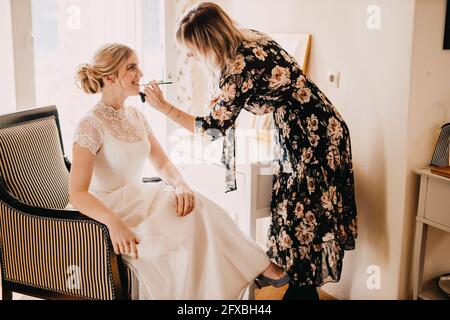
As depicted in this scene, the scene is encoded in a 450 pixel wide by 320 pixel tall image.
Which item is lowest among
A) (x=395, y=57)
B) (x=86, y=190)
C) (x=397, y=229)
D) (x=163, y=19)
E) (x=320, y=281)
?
(x=320, y=281)

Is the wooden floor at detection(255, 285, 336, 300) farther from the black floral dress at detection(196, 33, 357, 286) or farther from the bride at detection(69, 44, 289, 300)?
the bride at detection(69, 44, 289, 300)

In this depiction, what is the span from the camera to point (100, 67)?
1.86 meters

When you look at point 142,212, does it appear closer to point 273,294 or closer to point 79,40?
point 273,294

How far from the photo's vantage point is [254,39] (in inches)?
73.9

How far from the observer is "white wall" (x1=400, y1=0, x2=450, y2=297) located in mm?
2025

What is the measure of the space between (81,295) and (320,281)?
93 cm

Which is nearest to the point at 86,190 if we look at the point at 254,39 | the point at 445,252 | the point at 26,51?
the point at 254,39

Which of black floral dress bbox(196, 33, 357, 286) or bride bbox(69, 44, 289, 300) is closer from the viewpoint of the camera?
bride bbox(69, 44, 289, 300)

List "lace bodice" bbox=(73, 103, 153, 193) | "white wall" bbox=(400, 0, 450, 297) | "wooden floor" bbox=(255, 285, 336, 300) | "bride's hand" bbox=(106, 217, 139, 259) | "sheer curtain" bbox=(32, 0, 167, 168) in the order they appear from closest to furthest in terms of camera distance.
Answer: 1. "bride's hand" bbox=(106, 217, 139, 259)
2. "lace bodice" bbox=(73, 103, 153, 193)
3. "white wall" bbox=(400, 0, 450, 297)
4. "wooden floor" bbox=(255, 285, 336, 300)
5. "sheer curtain" bbox=(32, 0, 167, 168)

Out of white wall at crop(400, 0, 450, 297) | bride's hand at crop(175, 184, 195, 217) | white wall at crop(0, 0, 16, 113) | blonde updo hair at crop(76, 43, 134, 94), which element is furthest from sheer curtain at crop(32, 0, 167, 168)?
white wall at crop(400, 0, 450, 297)

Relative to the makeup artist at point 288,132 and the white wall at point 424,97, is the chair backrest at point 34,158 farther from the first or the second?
the white wall at point 424,97

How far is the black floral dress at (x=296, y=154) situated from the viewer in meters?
1.84

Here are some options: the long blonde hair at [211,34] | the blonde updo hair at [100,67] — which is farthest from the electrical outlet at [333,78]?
the blonde updo hair at [100,67]

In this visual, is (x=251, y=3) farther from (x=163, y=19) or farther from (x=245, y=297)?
(x=245, y=297)
